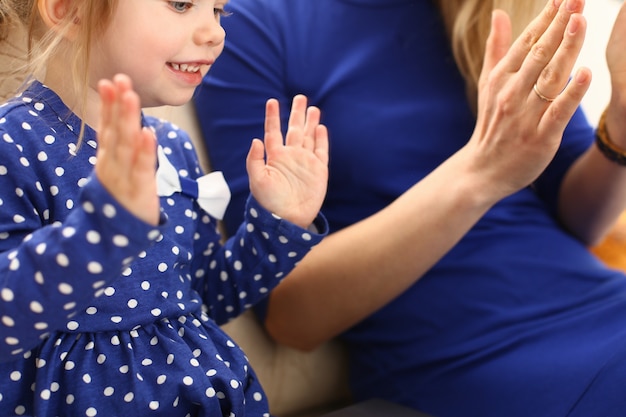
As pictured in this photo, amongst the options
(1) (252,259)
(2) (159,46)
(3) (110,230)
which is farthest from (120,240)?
(1) (252,259)

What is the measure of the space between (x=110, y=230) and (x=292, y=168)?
0.31m

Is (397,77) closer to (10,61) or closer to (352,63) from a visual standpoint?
(352,63)

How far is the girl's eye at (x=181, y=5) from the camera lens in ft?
2.25

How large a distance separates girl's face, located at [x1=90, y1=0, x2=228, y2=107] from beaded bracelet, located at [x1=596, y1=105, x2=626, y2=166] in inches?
22.6

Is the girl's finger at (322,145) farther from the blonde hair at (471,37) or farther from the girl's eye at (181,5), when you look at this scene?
the blonde hair at (471,37)

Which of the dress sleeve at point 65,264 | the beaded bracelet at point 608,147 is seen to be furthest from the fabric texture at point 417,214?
the dress sleeve at point 65,264

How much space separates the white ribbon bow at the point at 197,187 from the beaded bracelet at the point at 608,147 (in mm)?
513

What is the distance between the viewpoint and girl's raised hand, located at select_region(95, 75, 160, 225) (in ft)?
1.69

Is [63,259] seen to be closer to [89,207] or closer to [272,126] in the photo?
[89,207]

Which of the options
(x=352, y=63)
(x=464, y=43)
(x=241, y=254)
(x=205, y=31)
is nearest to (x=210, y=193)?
(x=241, y=254)

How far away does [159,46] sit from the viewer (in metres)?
0.68

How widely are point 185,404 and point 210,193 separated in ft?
0.73

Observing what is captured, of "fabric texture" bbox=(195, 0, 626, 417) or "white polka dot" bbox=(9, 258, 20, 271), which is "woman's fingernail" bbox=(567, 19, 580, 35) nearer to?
"fabric texture" bbox=(195, 0, 626, 417)

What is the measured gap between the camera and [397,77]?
1.07 m
